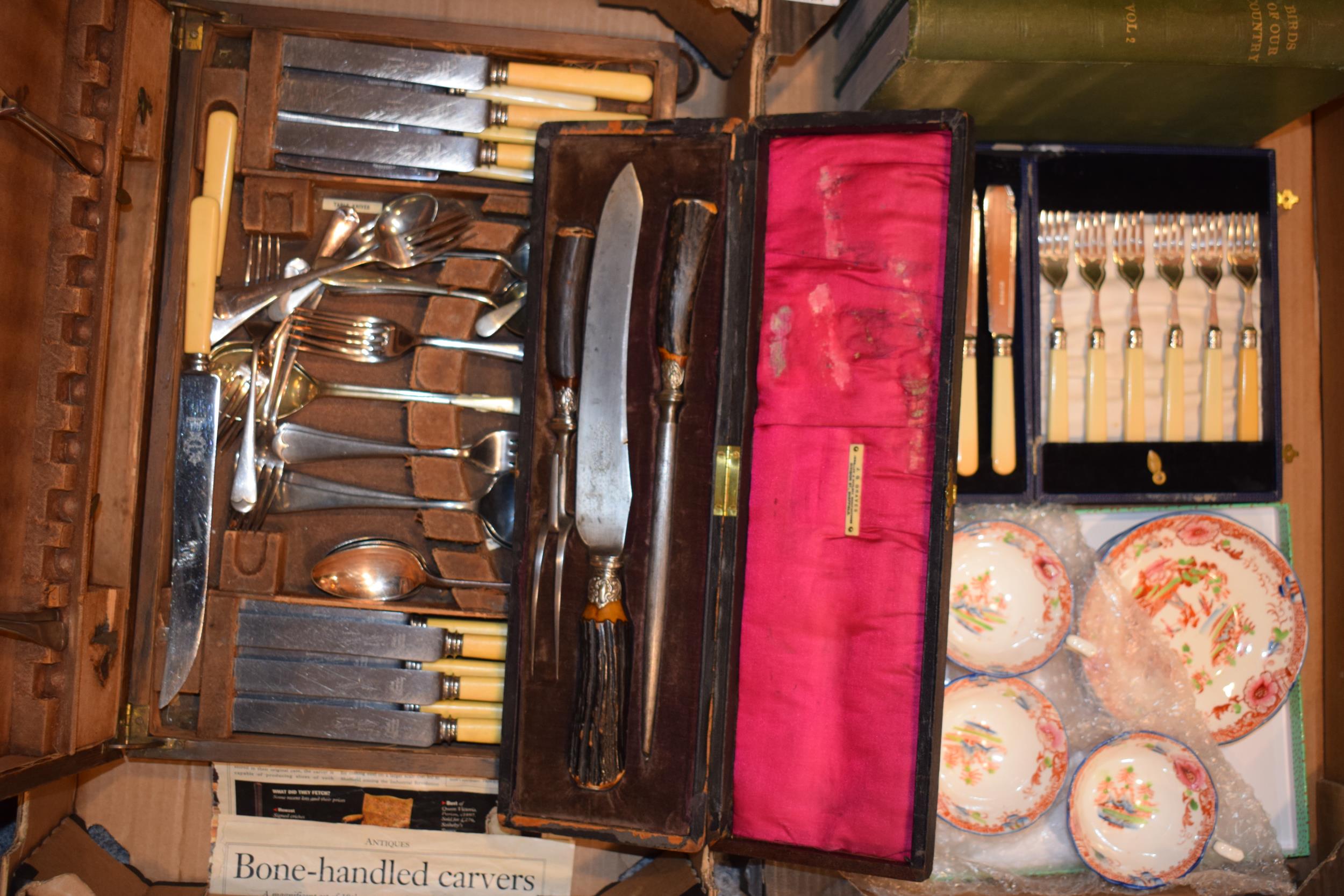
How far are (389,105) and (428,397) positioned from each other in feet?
2.04

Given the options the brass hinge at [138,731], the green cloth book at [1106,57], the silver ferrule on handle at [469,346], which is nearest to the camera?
the green cloth book at [1106,57]

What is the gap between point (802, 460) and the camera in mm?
1637

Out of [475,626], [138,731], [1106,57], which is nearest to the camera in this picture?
[1106,57]

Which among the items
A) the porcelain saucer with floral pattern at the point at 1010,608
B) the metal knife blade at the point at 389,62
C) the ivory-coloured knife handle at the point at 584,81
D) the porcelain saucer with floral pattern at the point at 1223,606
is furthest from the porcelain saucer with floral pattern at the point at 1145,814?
the metal knife blade at the point at 389,62

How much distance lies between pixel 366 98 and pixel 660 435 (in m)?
0.97

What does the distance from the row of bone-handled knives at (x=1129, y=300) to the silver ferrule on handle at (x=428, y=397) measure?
991 mm

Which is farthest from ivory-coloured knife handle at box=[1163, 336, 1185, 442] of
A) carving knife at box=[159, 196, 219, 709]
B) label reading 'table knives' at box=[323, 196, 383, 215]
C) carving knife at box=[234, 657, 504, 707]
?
carving knife at box=[159, 196, 219, 709]

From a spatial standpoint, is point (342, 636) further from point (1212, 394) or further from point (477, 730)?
point (1212, 394)

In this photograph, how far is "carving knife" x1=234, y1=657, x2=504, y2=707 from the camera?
67.9 inches

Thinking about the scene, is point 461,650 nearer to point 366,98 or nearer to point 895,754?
point 895,754

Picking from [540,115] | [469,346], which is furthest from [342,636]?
[540,115]

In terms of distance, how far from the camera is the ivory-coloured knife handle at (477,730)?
5.76 feet

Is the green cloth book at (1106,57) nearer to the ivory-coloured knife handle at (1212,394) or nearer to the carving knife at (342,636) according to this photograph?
the ivory-coloured knife handle at (1212,394)

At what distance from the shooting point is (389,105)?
5.74 ft
